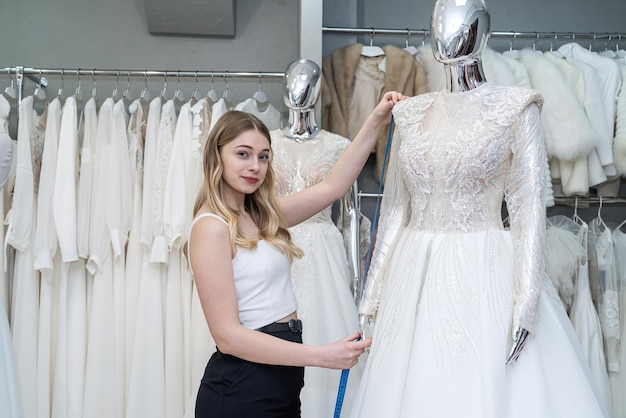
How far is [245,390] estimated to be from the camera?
5.68 ft

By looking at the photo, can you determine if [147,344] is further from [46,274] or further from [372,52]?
[372,52]

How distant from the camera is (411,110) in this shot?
2025mm

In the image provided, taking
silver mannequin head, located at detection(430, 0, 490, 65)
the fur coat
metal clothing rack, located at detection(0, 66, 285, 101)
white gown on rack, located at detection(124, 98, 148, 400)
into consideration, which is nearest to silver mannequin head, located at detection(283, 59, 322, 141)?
the fur coat

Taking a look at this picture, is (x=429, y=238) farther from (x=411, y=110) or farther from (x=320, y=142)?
(x=320, y=142)

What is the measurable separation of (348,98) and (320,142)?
61cm

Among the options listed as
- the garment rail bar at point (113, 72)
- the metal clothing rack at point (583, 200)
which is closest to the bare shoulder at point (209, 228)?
the metal clothing rack at point (583, 200)

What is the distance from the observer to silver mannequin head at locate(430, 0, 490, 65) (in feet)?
6.04

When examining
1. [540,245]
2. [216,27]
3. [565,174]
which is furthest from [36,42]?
[540,245]

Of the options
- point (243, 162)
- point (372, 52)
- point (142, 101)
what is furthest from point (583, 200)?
point (142, 101)

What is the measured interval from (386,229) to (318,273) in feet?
2.63

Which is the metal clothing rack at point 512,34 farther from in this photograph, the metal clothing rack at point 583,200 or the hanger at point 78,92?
the hanger at point 78,92

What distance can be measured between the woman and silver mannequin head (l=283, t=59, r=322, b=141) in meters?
1.04

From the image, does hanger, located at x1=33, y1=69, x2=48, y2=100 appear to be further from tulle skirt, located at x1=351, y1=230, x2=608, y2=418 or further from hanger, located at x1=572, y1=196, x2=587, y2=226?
hanger, located at x1=572, y1=196, x2=587, y2=226

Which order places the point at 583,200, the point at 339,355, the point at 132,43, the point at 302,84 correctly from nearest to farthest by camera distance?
the point at 339,355 → the point at 302,84 → the point at 583,200 → the point at 132,43
